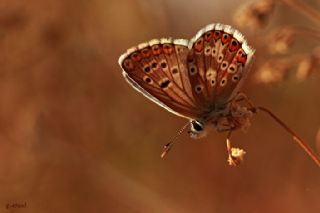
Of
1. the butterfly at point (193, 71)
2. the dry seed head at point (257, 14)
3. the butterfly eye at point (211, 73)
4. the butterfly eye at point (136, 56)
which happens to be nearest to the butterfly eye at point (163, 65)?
the butterfly at point (193, 71)

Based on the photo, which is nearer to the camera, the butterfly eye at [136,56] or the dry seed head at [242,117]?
the dry seed head at [242,117]

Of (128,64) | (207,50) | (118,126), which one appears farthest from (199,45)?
(118,126)

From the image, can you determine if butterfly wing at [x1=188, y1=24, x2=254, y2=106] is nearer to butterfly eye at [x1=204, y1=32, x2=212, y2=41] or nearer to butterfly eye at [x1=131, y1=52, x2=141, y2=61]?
butterfly eye at [x1=204, y1=32, x2=212, y2=41]

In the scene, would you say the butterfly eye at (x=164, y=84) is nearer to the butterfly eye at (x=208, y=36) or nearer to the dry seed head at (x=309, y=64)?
the butterfly eye at (x=208, y=36)

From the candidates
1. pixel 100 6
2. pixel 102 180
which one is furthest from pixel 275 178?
pixel 100 6

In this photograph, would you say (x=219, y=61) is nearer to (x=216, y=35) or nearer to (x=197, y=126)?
(x=216, y=35)

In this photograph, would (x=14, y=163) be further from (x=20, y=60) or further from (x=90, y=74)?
(x=90, y=74)
